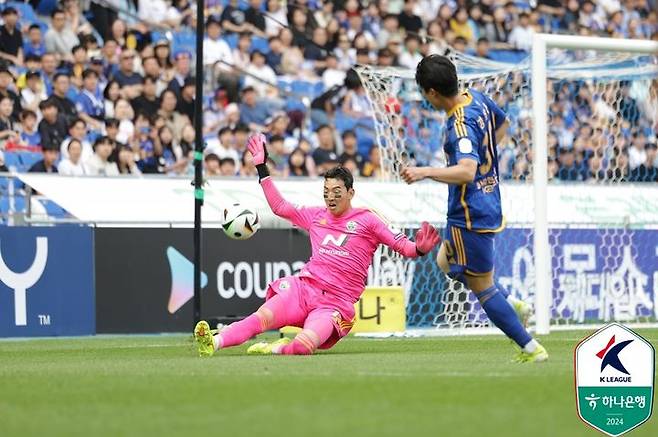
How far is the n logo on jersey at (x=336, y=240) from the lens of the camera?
11.5 meters

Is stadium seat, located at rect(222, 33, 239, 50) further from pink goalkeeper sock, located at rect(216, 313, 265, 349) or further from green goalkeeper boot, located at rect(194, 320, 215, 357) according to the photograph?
green goalkeeper boot, located at rect(194, 320, 215, 357)

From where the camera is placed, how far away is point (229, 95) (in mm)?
20766

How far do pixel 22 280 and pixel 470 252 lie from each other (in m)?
7.10

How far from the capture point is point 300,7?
74.8ft

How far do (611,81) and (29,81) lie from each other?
7.55m

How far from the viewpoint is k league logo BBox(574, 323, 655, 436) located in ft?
21.1

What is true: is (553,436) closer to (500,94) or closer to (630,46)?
(630,46)

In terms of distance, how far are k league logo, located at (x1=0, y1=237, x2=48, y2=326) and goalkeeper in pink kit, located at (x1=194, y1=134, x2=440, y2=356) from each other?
4527mm

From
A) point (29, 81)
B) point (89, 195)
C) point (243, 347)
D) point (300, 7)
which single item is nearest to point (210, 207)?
point (89, 195)

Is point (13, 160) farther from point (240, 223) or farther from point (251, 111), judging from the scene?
point (240, 223)

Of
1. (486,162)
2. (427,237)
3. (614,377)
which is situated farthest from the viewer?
(427,237)

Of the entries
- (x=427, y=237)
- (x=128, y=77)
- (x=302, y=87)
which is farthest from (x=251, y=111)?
(x=427, y=237)

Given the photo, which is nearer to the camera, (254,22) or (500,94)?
(500,94)

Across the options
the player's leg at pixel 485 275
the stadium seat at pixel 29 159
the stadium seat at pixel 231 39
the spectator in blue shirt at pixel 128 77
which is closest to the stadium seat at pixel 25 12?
the spectator in blue shirt at pixel 128 77
